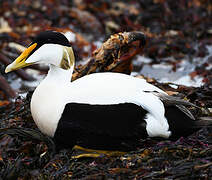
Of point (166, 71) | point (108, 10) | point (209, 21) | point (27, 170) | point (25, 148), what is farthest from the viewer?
point (108, 10)

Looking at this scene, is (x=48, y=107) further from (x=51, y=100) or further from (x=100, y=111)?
(x=100, y=111)

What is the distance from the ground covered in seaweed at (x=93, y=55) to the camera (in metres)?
2.62

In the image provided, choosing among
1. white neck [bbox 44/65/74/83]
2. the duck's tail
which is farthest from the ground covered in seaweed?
white neck [bbox 44/65/74/83]

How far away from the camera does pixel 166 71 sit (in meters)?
5.33

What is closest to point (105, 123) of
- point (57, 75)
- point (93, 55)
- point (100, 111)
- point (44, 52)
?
point (100, 111)

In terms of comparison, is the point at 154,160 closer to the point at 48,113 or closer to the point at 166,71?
the point at 48,113

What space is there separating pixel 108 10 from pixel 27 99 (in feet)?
13.7

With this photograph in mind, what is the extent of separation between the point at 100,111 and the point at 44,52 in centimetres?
48

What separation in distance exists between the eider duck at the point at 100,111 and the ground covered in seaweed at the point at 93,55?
0.09 m

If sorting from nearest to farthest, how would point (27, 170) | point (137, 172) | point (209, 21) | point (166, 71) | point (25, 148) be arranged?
point (137, 172) → point (27, 170) → point (25, 148) → point (166, 71) → point (209, 21)

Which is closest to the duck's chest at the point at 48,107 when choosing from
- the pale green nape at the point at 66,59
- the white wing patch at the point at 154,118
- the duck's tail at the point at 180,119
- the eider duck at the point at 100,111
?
the eider duck at the point at 100,111

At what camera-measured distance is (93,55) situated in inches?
148

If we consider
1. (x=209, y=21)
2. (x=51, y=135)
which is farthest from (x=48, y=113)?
(x=209, y=21)

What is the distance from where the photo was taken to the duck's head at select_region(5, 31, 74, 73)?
9.29 ft
